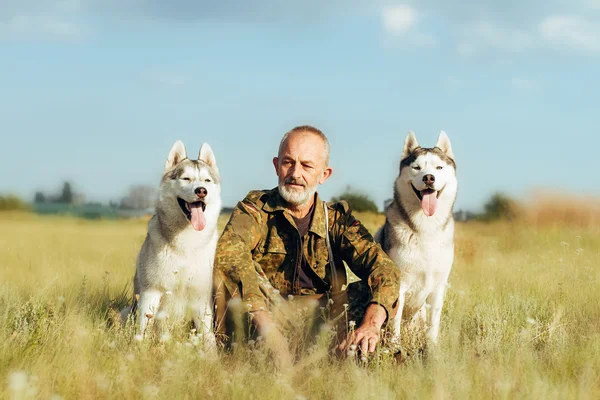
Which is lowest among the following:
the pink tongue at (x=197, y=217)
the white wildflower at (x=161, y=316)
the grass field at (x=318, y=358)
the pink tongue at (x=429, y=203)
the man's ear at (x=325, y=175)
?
the grass field at (x=318, y=358)

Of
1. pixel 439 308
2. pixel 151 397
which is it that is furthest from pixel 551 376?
pixel 151 397

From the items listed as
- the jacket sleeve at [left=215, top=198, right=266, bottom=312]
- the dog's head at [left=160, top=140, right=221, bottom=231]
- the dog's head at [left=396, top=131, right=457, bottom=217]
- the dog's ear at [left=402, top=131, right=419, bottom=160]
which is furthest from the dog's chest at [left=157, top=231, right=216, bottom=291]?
the dog's ear at [left=402, top=131, right=419, bottom=160]

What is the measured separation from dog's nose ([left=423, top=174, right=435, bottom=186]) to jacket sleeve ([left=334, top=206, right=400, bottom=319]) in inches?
31.7

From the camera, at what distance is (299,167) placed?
18.3ft

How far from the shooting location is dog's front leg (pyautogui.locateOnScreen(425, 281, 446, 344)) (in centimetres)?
→ 599

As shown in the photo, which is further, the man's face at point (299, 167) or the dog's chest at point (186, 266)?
the man's face at point (299, 167)

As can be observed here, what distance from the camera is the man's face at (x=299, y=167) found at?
5.60 metres

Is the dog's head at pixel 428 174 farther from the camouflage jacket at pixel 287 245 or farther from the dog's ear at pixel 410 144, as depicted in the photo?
the camouflage jacket at pixel 287 245

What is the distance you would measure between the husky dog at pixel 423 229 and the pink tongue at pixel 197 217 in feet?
6.37

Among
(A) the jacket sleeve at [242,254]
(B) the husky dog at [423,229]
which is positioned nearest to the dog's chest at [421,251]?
(B) the husky dog at [423,229]

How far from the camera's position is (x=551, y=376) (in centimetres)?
468

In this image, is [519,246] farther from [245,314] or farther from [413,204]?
[245,314]

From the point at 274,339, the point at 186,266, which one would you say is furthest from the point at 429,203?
the point at 186,266

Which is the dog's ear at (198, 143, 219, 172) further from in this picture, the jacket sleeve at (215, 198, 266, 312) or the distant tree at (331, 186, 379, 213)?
the distant tree at (331, 186, 379, 213)
